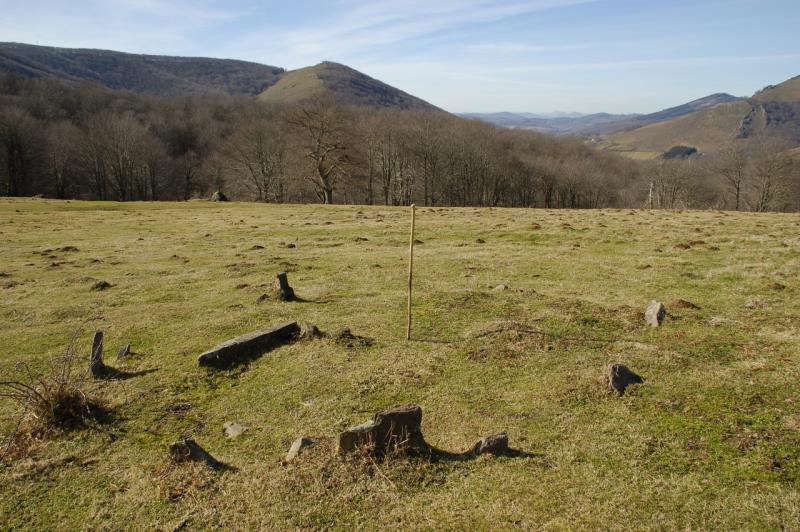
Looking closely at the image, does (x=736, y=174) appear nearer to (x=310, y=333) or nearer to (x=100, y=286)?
(x=310, y=333)

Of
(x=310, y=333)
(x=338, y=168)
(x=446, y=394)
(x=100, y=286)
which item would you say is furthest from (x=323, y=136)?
(x=446, y=394)

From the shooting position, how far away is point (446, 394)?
8.46 meters

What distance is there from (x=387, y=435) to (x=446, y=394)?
90.8 inches

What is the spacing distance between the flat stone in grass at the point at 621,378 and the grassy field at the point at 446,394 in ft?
0.53

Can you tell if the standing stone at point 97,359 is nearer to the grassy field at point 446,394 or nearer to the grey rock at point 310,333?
the grassy field at point 446,394

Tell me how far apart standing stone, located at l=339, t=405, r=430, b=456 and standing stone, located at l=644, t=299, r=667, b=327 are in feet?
25.9

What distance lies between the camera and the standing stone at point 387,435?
6320 mm

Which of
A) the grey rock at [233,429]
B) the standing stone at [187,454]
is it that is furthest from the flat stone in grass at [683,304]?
the standing stone at [187,454]

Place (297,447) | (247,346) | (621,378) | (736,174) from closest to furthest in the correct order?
(297,447) → (621,378) → (247,346) → (736,174)

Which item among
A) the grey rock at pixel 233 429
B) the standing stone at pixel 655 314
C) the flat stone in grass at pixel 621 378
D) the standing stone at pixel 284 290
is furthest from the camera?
the standing stone at pixel 284 290

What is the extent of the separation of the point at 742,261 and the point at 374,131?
7180cm

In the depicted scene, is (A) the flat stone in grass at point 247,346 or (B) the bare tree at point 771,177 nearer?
(A) the flat stone in grass at point 247,346

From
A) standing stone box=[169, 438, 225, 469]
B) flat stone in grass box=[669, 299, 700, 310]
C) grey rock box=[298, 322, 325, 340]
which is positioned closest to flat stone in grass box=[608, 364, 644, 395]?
flat stone in grass box=[669, 299, 700, 310]

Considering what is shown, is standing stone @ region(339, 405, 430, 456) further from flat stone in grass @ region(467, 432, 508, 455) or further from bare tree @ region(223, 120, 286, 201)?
bare tree @ region(223, 120, 286, 201)
